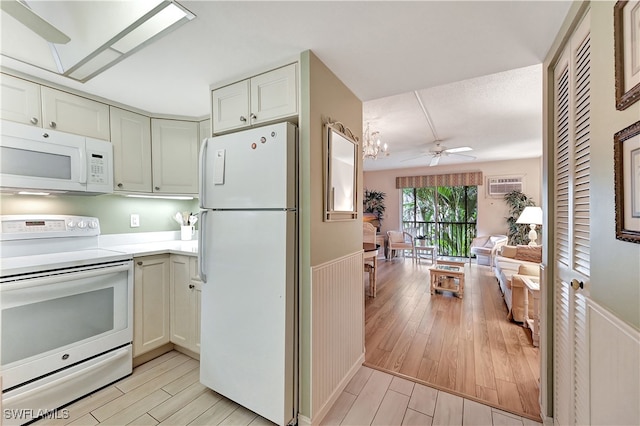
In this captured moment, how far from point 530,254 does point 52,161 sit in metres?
5.42

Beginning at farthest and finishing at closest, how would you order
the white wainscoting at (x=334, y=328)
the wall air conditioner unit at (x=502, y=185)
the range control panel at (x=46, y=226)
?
the wall air conditioner unit at (x=502, y=185)
the range control panel at (x=46, y=226)
the white wainscoting at (x=334, y=328)

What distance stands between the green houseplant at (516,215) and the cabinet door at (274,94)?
19.6 ft

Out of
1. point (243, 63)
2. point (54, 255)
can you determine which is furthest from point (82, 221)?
point (243, 63)

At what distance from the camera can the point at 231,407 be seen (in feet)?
5.58

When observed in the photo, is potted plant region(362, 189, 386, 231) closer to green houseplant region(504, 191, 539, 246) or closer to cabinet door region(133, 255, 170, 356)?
green houseplant region(504, 191, 539, 246)

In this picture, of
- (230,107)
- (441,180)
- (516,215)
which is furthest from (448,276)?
(230,107)

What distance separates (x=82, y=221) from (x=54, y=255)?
0.34m

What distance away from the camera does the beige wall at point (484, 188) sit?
18.3 ft

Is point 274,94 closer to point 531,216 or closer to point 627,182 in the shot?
point 627,182

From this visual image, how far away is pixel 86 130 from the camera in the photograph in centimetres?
204

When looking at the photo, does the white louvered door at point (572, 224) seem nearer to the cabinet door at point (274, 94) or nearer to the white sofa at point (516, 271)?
the cabinet door at point (274, 94)

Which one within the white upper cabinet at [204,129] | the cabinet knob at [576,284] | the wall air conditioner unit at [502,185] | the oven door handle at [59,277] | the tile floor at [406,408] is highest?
the white upper cabinet at [204,129]

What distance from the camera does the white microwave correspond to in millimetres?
1667

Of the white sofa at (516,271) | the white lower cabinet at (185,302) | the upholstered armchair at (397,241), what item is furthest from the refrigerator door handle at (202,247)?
the upholstered armchair at (397,241)
